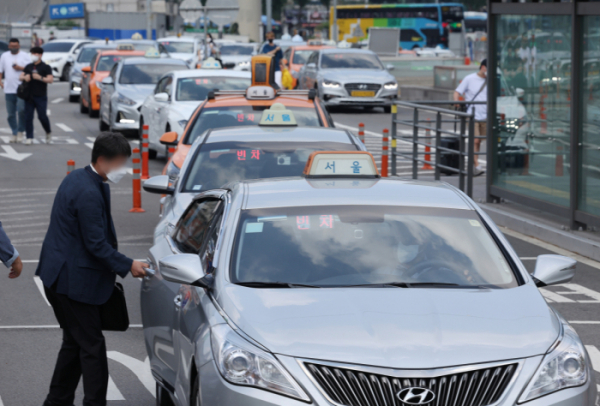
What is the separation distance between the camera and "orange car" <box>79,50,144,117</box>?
26.7 metres

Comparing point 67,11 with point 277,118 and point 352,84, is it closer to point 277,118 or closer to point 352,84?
point 352,84

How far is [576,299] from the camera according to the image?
8.62 m

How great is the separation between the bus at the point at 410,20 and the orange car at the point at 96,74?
3983cm

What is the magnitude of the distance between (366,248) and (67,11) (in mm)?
94932

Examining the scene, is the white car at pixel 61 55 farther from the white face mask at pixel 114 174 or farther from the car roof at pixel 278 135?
the white face mask at pixel 114 174

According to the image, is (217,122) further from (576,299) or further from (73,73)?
(73,73)

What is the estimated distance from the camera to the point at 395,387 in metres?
3.72

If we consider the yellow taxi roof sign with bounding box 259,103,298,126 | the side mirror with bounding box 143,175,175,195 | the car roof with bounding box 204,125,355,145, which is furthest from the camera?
the yellow taxi roof sign with bounding box 259,103,298,126

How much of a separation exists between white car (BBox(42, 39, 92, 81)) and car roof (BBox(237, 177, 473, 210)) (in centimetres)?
4199

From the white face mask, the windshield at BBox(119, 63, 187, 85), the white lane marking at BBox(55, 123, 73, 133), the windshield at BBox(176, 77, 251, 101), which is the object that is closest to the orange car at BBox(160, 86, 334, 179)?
the windshield at BBox(176, 77, 251, 101)

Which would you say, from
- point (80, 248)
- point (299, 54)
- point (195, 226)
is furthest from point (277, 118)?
point (299, 54)

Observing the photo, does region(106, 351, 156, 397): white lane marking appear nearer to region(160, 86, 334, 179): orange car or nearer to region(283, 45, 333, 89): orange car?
region(160, 86, 334, 179): orange car

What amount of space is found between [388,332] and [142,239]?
7.76 meters

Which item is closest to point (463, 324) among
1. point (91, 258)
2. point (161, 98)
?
point (91, 258)
